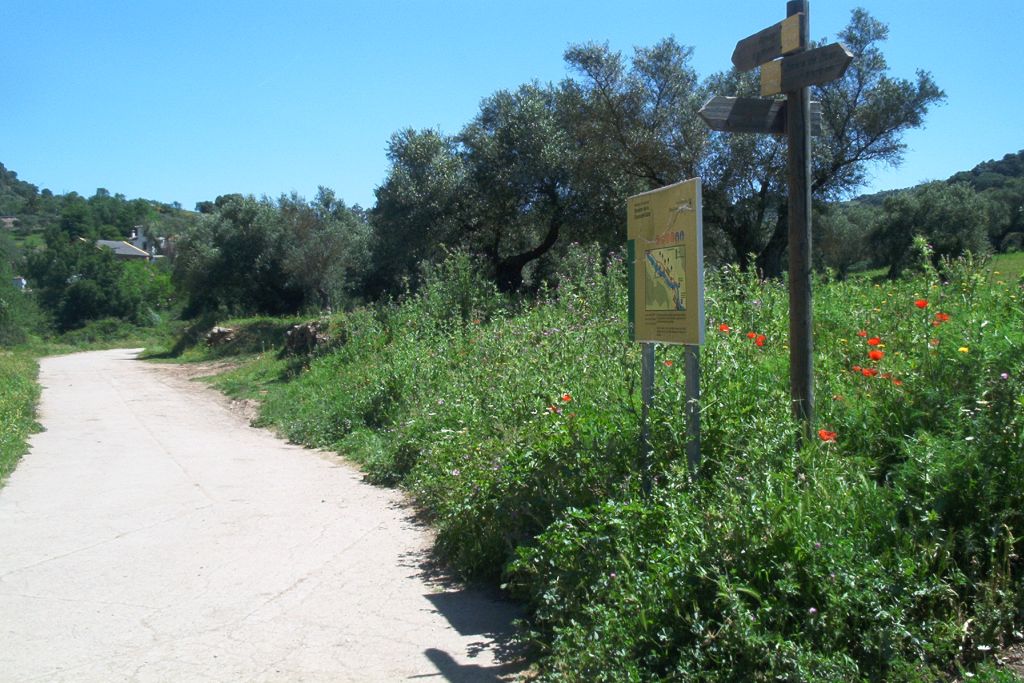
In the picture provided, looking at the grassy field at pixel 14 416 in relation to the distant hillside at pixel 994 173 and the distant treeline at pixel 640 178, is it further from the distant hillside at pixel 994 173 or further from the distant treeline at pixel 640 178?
the distant hillside at pixel 994 173

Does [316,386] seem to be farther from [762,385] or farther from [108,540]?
[762,385]

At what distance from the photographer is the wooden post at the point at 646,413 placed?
4766mm

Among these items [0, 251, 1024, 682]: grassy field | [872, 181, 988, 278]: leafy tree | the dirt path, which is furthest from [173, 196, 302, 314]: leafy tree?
[0, 251, 1024, 682]: grassy field

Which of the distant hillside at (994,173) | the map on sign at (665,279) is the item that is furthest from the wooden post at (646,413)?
the distant hillside at (994,173)

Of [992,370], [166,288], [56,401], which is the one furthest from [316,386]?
[166,288]

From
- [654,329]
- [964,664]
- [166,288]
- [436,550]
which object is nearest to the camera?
[964,664]

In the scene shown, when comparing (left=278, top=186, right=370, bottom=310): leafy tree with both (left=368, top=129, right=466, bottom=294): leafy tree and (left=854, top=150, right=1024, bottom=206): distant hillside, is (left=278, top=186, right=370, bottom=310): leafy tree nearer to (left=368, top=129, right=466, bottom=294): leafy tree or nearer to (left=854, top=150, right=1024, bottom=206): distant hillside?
(left=368, top=129, right=466, bottom=294): leafy tree

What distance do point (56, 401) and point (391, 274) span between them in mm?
10613

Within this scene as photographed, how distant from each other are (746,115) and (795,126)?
0.30m

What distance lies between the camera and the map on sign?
4727mm

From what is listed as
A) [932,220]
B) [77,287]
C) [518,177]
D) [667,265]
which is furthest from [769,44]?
[77,287]

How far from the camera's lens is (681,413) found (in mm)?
4879

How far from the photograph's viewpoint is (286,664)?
4.65m

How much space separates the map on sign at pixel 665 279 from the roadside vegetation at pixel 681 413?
1.83 ft
